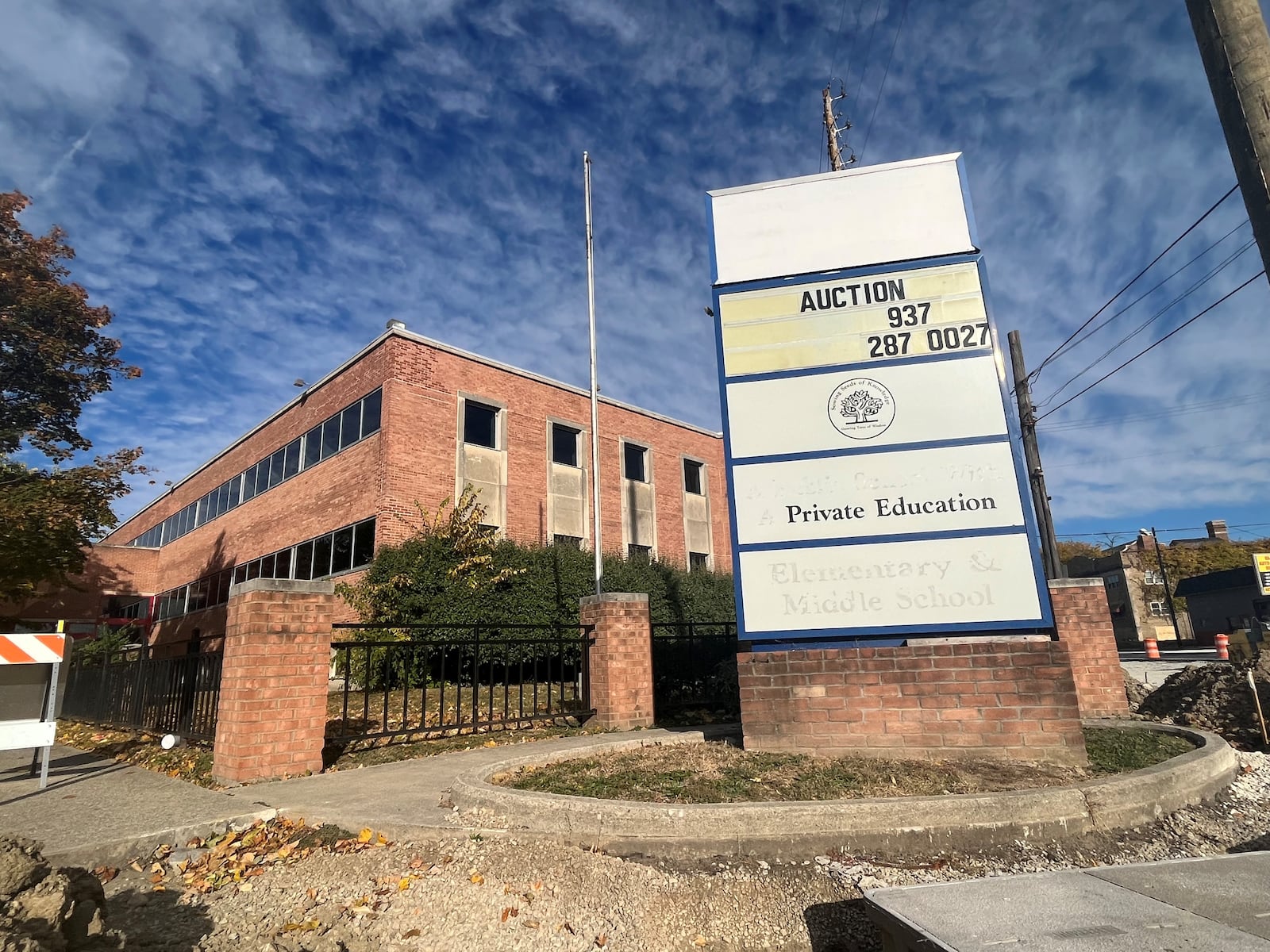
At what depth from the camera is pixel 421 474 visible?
18219mm

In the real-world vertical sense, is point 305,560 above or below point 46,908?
above

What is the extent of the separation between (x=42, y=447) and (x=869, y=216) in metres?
25.5

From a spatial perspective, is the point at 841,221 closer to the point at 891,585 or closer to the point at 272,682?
the point at 891,585

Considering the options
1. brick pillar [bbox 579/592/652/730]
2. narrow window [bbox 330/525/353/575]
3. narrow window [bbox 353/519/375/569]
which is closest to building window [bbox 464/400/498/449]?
narrow window [bbox 353/519/375/569]

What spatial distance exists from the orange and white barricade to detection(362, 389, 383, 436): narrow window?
1193cm

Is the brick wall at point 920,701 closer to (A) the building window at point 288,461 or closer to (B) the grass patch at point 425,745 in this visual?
(B) the grass patch at point 425,745

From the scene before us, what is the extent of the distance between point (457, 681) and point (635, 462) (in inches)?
507

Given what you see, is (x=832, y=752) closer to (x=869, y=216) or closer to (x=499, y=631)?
(x=869, y=216)

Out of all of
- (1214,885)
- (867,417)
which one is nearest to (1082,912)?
(1214,885)

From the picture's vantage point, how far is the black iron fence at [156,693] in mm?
8180

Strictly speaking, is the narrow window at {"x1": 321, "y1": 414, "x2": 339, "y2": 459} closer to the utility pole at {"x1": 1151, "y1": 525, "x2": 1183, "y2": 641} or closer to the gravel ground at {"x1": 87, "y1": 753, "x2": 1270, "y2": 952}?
the gravel ground at {"x1": 87, "y1": 753, "x2": 1270, "y2": 952}

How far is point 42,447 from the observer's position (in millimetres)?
21906

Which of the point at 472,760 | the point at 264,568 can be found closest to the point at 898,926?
the point at 472,760

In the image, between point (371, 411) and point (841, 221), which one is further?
point (371, 411)
